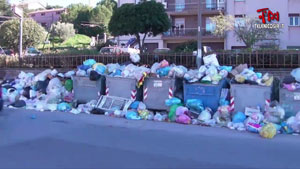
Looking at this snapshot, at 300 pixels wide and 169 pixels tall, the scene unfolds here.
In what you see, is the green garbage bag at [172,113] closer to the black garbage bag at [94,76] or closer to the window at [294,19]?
the black garbage bag at [94,76]

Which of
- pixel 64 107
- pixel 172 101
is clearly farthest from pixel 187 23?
pixel 172 101

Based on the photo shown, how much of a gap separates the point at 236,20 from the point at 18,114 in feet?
77.8

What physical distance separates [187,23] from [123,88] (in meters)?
26.9

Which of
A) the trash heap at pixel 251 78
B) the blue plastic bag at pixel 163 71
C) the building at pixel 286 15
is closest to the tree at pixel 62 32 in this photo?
the building at pixel 286 15

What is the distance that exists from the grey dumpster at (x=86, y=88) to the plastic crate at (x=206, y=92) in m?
3.08

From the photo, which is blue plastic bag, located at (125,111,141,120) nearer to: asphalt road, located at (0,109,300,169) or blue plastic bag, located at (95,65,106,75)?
asphalt road, located at (0,109,300,169)

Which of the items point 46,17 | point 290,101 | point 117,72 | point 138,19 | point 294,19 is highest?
point 46,17

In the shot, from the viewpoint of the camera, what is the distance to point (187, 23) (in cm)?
3788

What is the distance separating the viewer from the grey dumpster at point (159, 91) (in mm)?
11469

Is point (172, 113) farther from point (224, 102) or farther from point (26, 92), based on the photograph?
point (26, 92)

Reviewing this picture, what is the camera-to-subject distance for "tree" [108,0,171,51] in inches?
864

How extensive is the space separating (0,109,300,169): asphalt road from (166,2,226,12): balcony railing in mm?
27816

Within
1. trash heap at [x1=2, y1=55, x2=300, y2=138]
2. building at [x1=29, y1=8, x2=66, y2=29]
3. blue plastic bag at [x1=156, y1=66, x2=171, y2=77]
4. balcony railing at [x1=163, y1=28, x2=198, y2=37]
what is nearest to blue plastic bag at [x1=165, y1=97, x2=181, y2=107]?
trash heap at [x1=2, y1=55, x2=300, y2=138]

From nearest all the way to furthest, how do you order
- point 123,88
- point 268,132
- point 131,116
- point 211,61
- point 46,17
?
point 268,132 < point 131,116 < point 211,61 < point 123,88 < point 46,17
